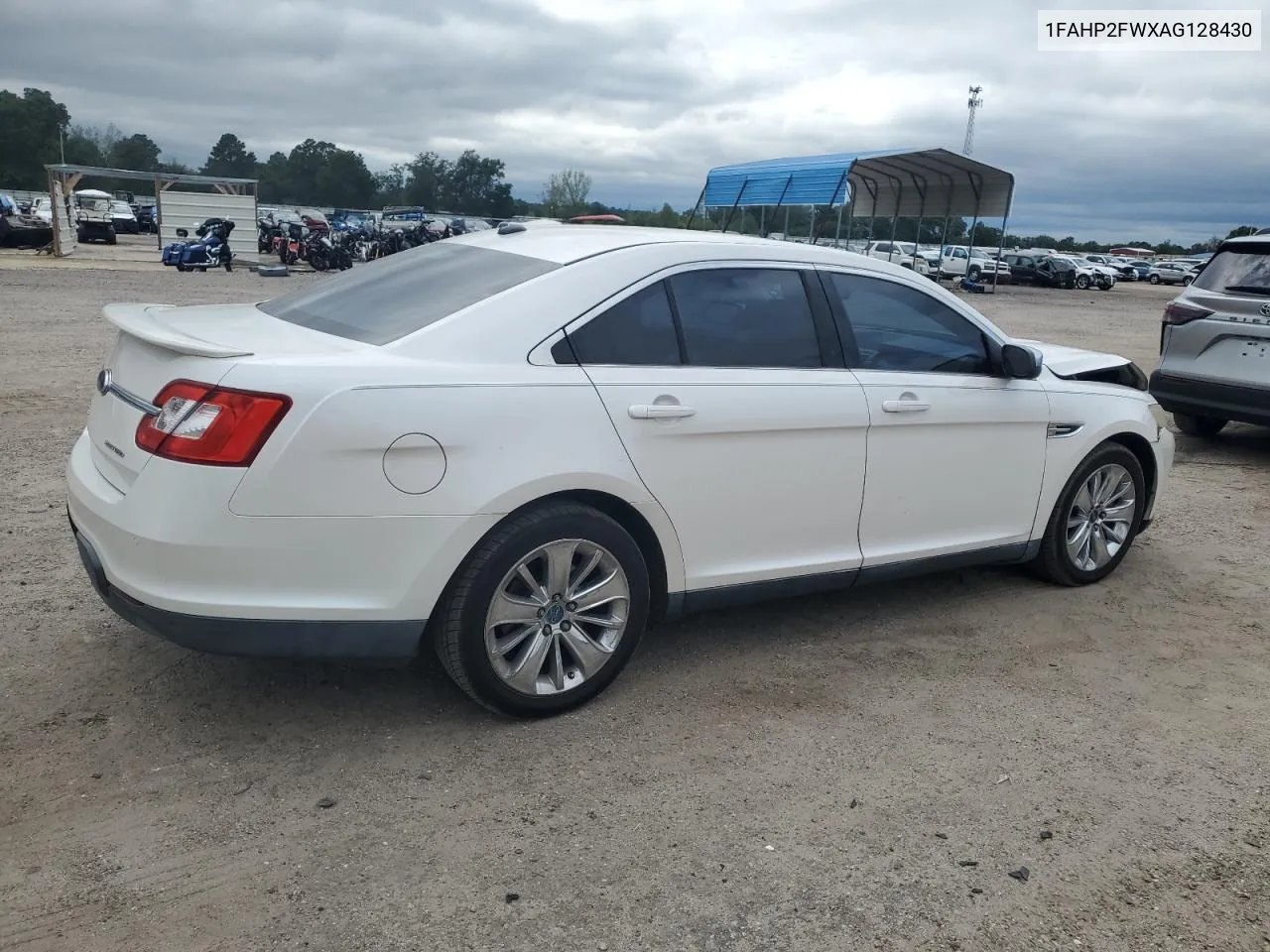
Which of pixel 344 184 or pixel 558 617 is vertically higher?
pixel 344 184

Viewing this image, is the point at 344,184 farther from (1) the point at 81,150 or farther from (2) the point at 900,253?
(2) the point at 900,253

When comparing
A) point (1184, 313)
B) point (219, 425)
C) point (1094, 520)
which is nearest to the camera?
point (219, 425)

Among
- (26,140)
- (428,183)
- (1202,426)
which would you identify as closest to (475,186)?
(428,183)

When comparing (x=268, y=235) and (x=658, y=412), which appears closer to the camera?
(x=658, y=412)

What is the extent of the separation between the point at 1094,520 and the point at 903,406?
1.60 metres

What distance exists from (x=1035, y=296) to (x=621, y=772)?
122 ft

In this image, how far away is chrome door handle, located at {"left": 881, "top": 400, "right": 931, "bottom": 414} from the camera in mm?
4242

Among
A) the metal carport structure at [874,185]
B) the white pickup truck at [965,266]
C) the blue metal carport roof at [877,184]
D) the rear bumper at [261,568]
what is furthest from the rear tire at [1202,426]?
the white pickup truck at [965,266]

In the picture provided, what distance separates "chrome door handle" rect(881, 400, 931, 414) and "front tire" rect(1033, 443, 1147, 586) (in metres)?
1.16

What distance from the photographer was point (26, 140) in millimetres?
78562

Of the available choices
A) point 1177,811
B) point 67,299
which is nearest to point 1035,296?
point 67,299

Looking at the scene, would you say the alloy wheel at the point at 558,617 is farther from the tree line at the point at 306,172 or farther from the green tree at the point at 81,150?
the green tree at the point at 81,150

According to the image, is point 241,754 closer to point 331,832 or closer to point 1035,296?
point 331,832

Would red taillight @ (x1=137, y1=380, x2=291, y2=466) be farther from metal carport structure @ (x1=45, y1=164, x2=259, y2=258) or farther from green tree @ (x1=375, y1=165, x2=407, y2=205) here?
green tree @ (x1=375, y1=165, x2=407, y2=205)
